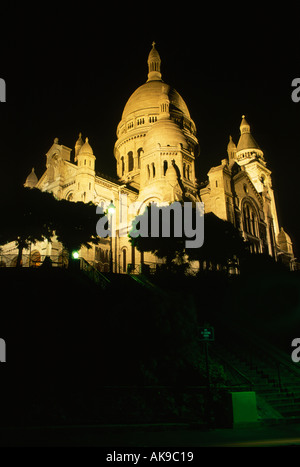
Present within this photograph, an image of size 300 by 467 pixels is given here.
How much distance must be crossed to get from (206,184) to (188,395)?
4010 centimetres

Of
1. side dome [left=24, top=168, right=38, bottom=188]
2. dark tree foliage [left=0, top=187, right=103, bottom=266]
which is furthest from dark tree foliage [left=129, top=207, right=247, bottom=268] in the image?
side dome [left=24, top=168, right=38, bottom=188]

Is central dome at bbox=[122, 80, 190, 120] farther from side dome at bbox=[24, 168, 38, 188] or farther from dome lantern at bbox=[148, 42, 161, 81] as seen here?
side dome at bbox=[24, 168, 38, 188]

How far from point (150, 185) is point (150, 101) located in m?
24.8

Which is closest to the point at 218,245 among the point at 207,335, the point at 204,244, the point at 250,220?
the point at 204,244

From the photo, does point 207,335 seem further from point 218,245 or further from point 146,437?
point 218,245

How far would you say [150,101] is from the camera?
A: 6228 cm

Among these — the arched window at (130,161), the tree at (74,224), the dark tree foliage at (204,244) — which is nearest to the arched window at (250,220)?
the dark tree foliage at (204,244)

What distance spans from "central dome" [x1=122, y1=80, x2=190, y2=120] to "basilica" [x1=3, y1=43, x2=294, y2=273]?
0.73ft

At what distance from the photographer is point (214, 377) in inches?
478

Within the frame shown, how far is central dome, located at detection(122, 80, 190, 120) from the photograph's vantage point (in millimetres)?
61625

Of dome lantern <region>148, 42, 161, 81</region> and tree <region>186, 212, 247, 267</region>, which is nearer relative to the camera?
tree <region>186, 212, 247, 267</region>

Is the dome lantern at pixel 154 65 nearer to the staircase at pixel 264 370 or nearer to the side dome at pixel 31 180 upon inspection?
the side dome at pixel 31 180

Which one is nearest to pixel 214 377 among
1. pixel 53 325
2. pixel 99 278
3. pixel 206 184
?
pixel 53 325
